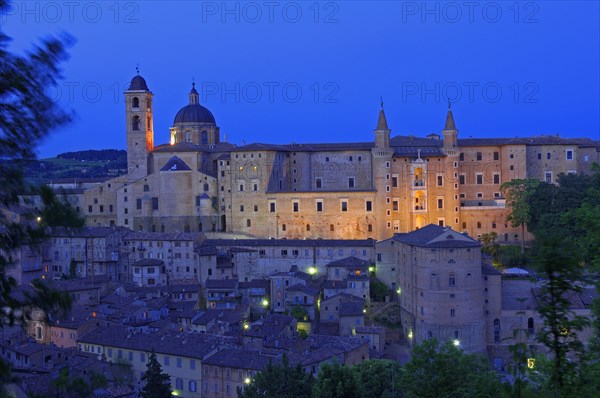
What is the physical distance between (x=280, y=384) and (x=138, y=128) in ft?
116

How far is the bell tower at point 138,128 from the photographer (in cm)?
5475

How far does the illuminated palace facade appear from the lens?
50.0 m

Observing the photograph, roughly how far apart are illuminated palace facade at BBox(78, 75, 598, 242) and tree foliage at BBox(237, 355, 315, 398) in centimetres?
2547

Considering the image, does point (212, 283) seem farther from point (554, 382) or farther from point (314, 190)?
point (554, 382)

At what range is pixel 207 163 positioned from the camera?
54.5 metres

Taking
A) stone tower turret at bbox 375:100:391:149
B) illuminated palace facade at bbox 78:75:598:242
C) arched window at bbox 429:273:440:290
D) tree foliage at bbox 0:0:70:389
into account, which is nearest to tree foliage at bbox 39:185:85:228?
tree foliage at bbox 0:0:70:389

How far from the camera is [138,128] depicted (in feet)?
181

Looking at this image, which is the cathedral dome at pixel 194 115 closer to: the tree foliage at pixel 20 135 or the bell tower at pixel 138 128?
the bell tower at pixel 138 128

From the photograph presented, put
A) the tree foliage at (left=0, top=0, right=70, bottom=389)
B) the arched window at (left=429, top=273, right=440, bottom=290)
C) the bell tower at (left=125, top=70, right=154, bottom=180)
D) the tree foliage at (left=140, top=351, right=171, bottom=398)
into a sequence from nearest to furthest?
the tree foliage at (left=0, top=0, right=70, bottom=389)
the tree foliage at (left=140, top=351, right=171, bottom=398)
the arched window at (left=429, top=273, right=440, bottom=290)
the bell tower at (left=125, top=70, right=154, bottom=180)

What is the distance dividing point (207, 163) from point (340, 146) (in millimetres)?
9827

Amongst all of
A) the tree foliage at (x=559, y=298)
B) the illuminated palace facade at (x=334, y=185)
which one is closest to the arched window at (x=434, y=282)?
the illuminated palace facade at (x=334, y=185)

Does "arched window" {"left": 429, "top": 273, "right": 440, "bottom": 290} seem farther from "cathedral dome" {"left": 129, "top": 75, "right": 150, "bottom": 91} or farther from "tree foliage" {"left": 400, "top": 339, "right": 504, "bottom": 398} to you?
"cathedral dome" {"left": 129, "top": 75, "right": 150, "bottom": 91}

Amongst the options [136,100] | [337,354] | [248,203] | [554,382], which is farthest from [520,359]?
[136,100]

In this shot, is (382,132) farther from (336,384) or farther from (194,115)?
(336,384)
